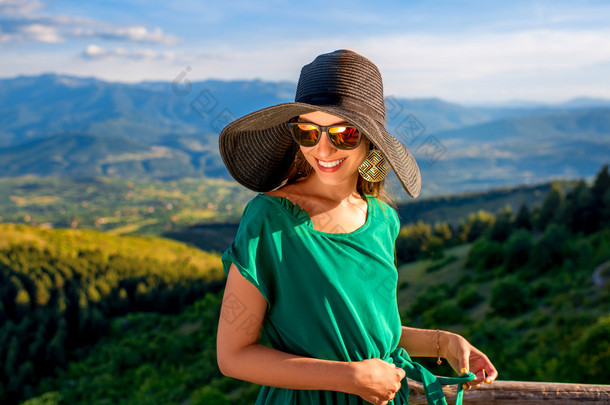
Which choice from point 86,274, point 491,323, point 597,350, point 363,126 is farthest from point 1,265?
point 363,126

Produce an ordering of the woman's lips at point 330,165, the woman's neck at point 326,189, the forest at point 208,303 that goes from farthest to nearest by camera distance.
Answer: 1. the forest at point 208,303
2. the woman's neck at point 326,189
3. the woman's lips at point 330,165

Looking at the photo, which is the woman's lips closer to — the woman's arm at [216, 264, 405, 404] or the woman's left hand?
the woman's arm at [216, 264, 405, 404]

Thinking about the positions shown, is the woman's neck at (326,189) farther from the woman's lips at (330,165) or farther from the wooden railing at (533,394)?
the wooden railing at (533,394)

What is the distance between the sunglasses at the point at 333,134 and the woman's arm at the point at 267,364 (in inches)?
26.1

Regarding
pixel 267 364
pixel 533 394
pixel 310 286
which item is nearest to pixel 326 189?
pixel 310 286

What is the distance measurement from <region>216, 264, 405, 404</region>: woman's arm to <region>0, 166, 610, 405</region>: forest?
1480 cm

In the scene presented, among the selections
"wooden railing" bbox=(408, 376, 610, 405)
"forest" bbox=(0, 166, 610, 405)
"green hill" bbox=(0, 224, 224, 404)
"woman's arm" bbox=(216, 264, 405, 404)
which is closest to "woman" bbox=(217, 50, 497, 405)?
"woman's arm" bbox=(216, 264, 405, 404)

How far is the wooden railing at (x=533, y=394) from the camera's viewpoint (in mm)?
2525

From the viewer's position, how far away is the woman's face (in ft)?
6.47

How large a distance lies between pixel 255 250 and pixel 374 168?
0.89 meters

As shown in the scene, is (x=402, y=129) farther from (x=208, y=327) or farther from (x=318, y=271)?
(x=208, y=327)

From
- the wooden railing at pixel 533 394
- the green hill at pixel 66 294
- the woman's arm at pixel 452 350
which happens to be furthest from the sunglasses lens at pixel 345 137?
the green hill at pixel 66 294

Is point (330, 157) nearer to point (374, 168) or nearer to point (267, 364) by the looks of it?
point (374, 168)

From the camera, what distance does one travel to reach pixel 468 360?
2.19 m
